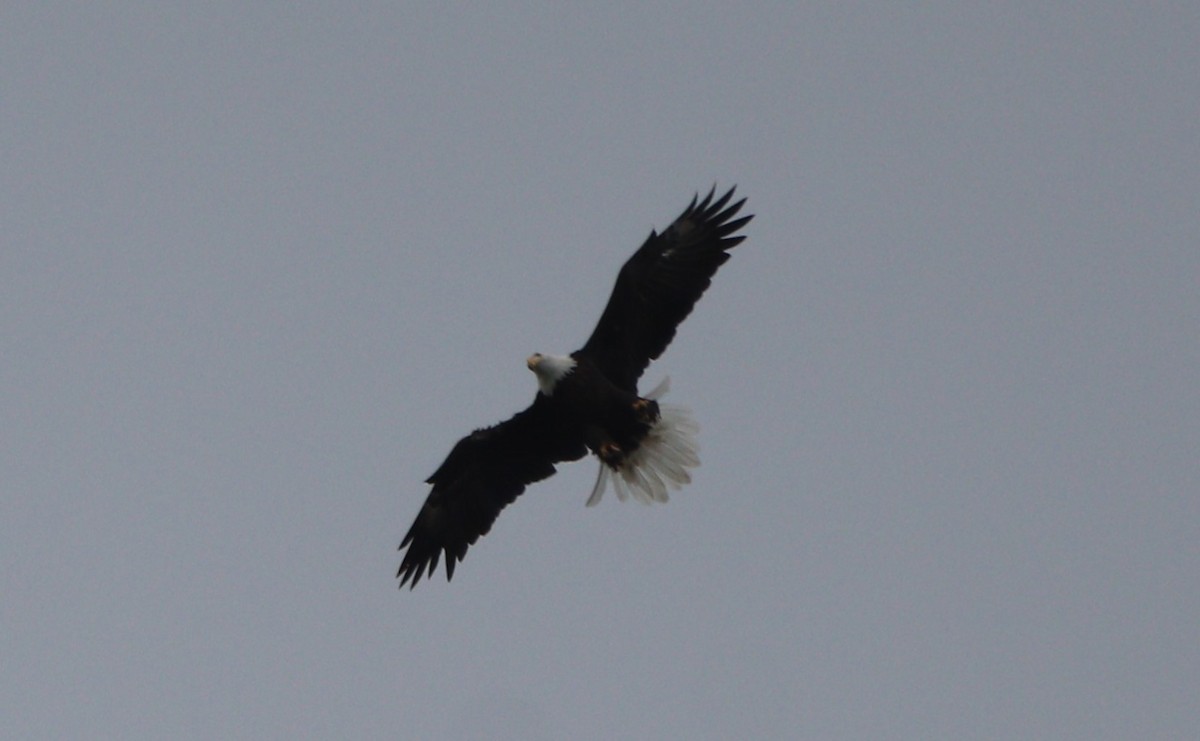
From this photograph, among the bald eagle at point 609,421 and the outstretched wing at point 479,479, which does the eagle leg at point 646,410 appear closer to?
the bald eagle at point 609,421

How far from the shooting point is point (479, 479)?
12.5m

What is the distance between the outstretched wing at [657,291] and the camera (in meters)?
11.7

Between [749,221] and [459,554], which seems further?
[459,554]

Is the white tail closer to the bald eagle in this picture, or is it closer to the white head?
the bald eagle

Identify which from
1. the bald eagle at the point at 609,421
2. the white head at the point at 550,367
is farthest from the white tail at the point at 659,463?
the white head at the point at 550,367

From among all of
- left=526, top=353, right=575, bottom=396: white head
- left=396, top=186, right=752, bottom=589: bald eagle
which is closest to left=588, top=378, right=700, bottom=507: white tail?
left=396, top=186, right=752, bottom=589: bald eagle

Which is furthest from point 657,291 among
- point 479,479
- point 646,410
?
point 479,479

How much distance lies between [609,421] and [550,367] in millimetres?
559

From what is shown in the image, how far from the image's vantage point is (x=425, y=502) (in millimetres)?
12711

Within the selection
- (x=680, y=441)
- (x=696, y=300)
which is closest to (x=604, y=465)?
(x=680, y=441)

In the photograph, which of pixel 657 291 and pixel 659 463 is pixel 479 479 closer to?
pixel 659 463

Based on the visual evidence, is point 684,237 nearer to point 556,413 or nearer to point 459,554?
point 556,413

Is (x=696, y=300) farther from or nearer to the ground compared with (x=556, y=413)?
farther from the ground

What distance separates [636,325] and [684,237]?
61 cm
